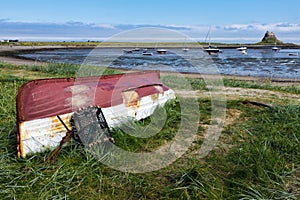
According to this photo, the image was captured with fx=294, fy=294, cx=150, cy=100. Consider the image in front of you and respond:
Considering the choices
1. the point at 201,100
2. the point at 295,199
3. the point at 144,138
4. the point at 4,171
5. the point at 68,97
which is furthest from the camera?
the point at 201,100

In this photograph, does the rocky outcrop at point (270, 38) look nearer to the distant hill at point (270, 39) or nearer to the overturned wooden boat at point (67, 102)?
the distant hill at point (270, 39)

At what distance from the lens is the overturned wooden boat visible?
10.9 feet

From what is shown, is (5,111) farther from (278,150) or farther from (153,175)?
(278,150)

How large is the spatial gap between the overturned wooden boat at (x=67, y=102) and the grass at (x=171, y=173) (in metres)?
0.21

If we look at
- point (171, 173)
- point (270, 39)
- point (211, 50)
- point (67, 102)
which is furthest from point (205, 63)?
point (270, 39)

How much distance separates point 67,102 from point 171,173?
5.34 ft

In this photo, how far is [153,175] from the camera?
314cm

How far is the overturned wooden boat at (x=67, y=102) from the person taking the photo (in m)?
3.32

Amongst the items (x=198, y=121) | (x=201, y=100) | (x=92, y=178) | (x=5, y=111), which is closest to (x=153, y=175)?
(x=92, y=178)

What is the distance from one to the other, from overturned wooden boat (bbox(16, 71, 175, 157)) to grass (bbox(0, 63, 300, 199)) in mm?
207

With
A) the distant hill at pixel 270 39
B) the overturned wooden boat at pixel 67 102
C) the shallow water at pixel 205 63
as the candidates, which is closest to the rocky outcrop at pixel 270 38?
the distant hill at pixel 270 39

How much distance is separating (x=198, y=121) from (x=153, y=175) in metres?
2.08

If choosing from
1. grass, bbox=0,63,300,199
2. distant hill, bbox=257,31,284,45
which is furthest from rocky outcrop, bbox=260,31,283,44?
grass, bbox=0,63,300,199

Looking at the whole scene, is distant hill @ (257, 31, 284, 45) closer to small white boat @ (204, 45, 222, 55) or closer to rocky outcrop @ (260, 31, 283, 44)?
rocky outcrop @ (260, 31, 283, 44)
